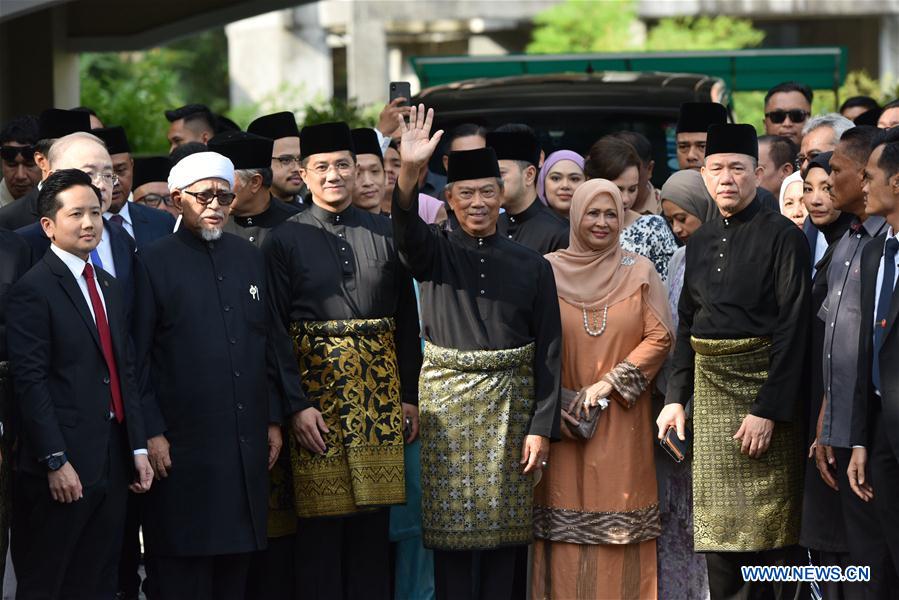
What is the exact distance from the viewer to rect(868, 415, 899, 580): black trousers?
5.81 meters

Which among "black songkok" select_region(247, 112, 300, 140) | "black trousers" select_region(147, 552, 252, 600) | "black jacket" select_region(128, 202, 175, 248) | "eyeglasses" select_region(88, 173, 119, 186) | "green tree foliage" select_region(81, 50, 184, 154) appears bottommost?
"black trousers" select_region(147, 552, 252, 600)

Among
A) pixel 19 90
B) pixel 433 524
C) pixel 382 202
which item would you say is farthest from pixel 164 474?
pixel 19 90

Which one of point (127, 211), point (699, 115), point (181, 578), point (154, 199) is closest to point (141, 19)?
point (154, 199)

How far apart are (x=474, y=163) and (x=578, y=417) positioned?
4.04 feet

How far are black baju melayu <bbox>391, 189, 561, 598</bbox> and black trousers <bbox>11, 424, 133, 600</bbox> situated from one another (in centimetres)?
135

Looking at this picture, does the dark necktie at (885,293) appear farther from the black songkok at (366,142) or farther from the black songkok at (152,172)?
the black songkok at (152,172)

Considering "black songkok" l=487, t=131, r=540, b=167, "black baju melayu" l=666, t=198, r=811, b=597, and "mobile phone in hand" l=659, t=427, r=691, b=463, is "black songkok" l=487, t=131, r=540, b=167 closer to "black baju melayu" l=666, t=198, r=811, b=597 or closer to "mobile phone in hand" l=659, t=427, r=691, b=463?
"black baju melayu" l=666, t=198, r=811, b=597

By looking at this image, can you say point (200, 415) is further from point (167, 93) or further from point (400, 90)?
point (167, 93)

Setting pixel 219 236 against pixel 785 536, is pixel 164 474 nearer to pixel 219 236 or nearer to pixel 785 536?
pixel 219 236

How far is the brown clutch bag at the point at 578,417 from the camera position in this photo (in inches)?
267

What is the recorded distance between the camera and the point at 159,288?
6320 mm

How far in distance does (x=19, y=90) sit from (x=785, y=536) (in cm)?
1017

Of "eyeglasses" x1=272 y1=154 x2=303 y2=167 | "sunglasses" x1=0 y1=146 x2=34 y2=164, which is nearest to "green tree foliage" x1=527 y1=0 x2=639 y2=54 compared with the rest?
"sunglasses" x1=0 y1=146 x2=34 y2=164

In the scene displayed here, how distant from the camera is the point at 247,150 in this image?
688 cm
